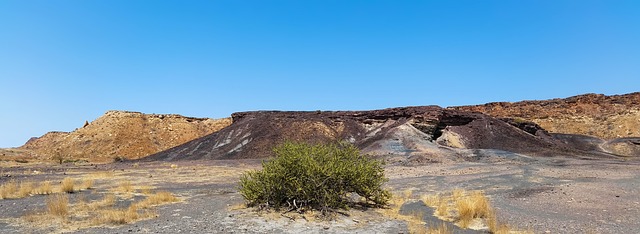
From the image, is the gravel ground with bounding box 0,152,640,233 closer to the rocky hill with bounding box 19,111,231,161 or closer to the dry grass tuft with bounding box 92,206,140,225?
the dry grass tuft with bounding box 92,206,140,225

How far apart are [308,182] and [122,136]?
57.7 m

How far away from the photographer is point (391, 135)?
43.7 m

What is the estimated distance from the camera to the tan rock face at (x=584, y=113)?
218 feet

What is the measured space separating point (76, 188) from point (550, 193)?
18526mm

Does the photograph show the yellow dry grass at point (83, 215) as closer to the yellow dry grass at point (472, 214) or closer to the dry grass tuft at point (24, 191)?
the dry grass tuft at point (24, 191)

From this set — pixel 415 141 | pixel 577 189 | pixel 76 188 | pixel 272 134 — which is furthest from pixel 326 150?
pixel 272 134

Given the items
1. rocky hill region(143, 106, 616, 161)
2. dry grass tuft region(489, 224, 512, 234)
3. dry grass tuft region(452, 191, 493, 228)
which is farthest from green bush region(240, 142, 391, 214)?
rocky hill region(143, 106, 616, 161)

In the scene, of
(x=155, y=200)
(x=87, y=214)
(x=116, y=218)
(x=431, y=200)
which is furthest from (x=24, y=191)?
(x=431, y=200)

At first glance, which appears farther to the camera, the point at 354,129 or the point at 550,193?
the point at 354,129

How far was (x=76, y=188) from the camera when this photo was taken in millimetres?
17500

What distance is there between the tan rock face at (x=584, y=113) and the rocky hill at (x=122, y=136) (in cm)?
5761

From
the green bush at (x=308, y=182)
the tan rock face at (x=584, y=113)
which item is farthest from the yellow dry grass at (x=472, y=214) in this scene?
the tan rock face at (x=584, y=113)

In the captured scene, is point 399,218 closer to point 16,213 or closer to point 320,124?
point 16,213

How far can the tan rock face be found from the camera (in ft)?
218
